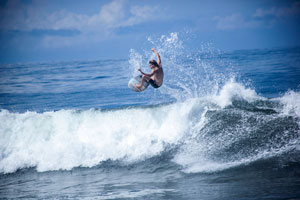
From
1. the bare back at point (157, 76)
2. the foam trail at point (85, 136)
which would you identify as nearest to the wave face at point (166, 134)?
Answer: the foam trail at point (85, 136)

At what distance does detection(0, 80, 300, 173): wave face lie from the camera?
8758mm

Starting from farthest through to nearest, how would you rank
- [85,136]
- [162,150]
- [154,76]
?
[85,136] < [154,76] < [162,150]

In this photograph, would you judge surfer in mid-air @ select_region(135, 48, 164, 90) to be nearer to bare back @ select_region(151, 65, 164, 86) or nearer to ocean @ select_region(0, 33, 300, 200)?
bare back @ select_region(151, 65, 164, 86)

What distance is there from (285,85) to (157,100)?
8536 millimetres

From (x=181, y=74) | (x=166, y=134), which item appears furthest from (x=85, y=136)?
(x=181, y=74)

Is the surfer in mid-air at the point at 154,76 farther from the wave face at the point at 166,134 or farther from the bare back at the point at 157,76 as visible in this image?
the wave face at the point at 166,134

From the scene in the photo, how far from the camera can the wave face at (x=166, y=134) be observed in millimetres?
8758

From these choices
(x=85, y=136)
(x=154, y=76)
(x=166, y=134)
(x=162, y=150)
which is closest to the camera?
(x=162, y=150)

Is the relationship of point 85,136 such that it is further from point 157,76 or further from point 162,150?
point 157,76

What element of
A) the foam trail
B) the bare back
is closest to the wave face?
the foam trail

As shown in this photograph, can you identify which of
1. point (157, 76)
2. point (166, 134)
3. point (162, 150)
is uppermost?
point (157, 76)

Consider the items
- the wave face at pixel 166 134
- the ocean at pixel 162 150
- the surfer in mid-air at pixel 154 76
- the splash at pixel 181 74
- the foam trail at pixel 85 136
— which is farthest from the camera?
the splash at pixel 181 74

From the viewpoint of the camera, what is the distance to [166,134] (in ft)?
33.7

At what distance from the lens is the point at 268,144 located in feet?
28.8
